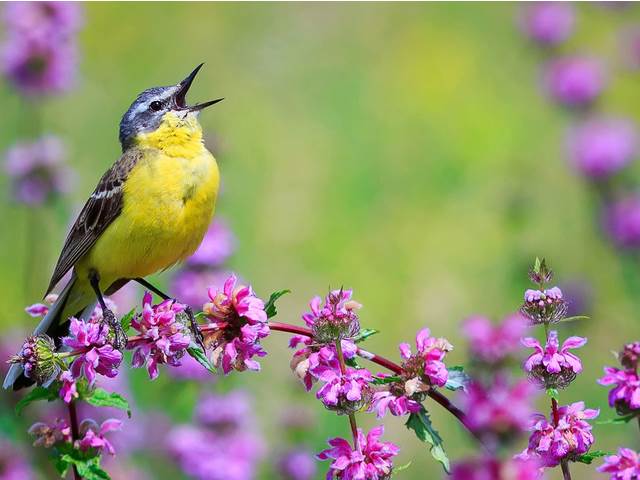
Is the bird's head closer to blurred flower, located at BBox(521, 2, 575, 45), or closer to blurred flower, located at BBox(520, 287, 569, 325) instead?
blurred flower, located at BBox(520, 287, 569, 325)

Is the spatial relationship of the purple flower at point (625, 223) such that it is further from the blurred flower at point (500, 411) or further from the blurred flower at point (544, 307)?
the blurred flower at point (500, 411)

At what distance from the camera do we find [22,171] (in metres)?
6.00

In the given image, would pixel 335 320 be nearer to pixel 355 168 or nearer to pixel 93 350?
pixel 93 350

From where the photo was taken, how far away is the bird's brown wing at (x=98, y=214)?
13.4 ft

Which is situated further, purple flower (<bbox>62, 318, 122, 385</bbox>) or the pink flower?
purple flower (<bbox>62, 318, 122, 385</bbox>)

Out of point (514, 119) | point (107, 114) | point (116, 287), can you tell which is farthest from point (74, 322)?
point (514, 119)

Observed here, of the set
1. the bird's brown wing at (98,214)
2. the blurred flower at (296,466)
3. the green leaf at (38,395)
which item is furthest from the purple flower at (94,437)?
the blurred flower at (296,466)

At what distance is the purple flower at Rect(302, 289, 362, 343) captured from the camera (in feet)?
7.98

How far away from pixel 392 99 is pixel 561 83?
3165mm

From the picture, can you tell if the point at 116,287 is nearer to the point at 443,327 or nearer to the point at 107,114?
the point at 443,327

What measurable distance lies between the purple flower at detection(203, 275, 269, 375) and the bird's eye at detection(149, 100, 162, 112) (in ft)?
7.24

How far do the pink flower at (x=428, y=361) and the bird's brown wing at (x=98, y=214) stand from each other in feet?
6.26

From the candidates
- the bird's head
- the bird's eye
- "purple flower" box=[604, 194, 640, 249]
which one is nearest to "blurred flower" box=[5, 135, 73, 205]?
the bird's head

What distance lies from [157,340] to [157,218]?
1.35m
